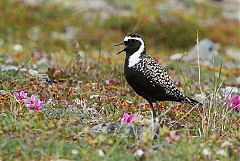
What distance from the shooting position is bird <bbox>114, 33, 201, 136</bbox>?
7.92 m

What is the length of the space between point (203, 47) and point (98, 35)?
12.1 ft

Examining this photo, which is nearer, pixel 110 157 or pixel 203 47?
pixel 110 157

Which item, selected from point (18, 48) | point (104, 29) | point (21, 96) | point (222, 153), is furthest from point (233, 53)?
point (222, 153)

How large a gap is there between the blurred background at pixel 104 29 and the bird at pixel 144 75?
760cm

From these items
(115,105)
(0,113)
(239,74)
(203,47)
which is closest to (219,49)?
(203,47)

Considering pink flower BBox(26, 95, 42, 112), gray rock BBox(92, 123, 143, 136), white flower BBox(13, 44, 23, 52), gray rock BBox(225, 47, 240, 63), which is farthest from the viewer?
gray rock BBox(225, 47, 240, 63)

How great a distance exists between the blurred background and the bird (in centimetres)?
760

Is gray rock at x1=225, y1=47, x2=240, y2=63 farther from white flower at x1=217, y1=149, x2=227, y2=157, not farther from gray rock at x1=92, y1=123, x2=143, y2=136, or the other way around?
white flower at x1=217, y1=149, x2=227, y2=157

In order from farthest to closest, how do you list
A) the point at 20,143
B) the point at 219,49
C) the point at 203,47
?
the point at 219,49
the point at 203,47
the point at 20,143

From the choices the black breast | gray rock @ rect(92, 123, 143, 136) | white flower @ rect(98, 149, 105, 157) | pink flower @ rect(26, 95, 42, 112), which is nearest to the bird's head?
the black breast

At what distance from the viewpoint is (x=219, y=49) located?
2092 cm

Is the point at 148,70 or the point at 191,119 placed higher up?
the point at 148,70

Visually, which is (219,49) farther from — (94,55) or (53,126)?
(53,126)

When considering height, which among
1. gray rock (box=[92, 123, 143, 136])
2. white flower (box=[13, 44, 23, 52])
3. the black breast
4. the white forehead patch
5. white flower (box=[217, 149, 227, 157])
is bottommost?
white flower (box=[13, 44, 23, 52])
